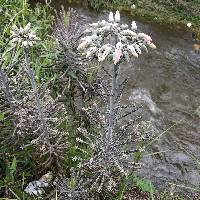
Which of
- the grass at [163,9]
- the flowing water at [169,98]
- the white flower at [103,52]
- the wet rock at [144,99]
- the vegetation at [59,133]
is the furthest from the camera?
the grass at [163,9]

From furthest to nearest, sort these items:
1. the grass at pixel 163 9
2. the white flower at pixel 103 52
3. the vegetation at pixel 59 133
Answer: the grass at pixel 163 9, the vegetation at pixel 59 133, the white flower at pixel 103 52

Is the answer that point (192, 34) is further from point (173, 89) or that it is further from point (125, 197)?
point (125, 197)

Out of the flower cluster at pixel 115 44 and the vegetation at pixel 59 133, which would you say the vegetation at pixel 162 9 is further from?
the flower cluster at pixel 115 44

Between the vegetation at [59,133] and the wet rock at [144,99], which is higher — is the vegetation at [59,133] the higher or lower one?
the higher one

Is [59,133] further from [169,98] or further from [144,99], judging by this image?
[169,98]

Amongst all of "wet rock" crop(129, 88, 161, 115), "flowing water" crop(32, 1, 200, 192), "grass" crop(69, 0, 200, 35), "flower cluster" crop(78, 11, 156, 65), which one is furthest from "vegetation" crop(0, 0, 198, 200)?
"grass" crop(69, 0, 200, 35)

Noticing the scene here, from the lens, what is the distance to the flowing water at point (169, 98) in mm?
5898

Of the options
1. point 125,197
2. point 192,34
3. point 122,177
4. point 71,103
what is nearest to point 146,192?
point 125,197

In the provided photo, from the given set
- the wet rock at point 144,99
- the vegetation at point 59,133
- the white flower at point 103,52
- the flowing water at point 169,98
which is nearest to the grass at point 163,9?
the flowing water at point 169,98

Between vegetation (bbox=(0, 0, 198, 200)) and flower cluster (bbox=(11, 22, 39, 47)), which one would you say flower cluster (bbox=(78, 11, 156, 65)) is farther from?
flower cluster (bbox=(11, 22, 39, 47))

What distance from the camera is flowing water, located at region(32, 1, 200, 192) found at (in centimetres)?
590

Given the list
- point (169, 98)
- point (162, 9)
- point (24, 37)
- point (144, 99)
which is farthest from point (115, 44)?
point (162, 9)

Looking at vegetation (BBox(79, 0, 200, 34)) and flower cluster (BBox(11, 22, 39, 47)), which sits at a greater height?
flower cluster (BBox(11, 22, 39, 47))

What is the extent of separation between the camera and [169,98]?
7.04 meters
